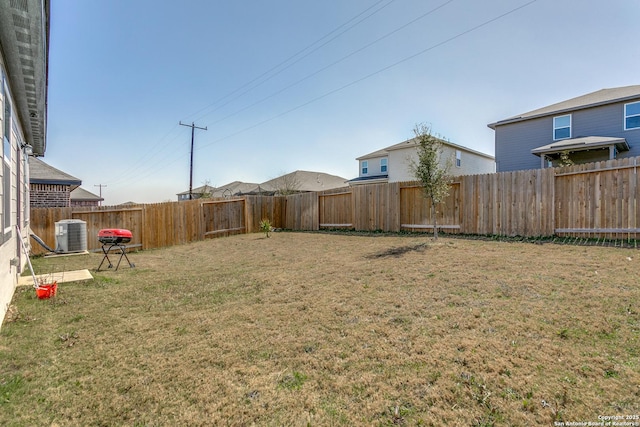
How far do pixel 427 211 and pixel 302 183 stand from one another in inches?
1056

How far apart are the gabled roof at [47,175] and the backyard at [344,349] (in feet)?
29.0

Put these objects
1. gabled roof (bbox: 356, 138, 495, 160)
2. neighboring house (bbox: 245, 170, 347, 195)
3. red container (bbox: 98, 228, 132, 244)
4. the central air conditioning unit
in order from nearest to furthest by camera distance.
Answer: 1. red container (bbox: 98, 228, 132, 244)
2. the central air conditioning unit
3. gabled roof (bbox: 356, 138, 495, 160)
4. neighboring house (bbox: 245, 170, 347, 195)

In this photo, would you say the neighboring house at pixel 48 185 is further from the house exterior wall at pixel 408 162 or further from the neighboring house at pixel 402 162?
the house exterior wall at pixel 408 162

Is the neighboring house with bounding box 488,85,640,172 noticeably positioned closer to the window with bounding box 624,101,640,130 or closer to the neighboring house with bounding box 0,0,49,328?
the window with bounding box 624,101,640,130

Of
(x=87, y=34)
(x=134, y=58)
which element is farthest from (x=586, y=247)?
(x=134, y=58)

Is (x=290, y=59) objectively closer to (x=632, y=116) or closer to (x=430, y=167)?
(x=430, y=167)

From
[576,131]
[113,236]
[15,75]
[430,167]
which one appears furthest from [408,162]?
[15,75]

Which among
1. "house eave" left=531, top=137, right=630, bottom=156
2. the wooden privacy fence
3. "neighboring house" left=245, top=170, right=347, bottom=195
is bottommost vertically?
the wooden privacy fence

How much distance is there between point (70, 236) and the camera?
31.8ft

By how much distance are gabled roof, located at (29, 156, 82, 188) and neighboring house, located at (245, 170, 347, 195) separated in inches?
898

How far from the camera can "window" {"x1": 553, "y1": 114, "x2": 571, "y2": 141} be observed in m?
15.5

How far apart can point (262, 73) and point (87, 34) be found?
10.6 m

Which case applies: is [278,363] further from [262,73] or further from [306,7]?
[262,73]

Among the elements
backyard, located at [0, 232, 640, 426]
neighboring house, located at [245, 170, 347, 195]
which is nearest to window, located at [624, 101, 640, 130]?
backyard, located at [0, 232, 640, 426]
